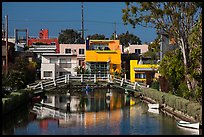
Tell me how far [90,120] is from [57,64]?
33.2m

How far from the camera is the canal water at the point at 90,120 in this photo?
21562mm

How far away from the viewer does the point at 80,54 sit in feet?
211

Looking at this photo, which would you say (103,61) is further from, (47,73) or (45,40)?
(45,40)

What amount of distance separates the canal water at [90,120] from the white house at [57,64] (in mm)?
19659

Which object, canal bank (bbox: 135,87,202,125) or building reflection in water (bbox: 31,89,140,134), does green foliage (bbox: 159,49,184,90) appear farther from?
building reflection in water (bbox: 31,89,140,134)

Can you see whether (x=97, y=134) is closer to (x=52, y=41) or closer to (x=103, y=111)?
(x=103, y=111)

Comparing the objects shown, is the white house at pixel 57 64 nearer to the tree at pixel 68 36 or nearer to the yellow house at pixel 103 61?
the yellow house at pixel 103 61

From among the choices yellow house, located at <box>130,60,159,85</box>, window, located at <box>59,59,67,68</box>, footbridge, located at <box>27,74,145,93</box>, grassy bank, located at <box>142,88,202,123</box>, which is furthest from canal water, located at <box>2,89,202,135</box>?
window, located at <box>59,59,67,68</box>

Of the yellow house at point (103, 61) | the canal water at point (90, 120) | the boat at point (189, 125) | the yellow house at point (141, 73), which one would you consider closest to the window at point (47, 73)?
the yellow house at point (103, 61)

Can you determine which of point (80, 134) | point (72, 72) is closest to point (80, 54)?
point (72, 72)

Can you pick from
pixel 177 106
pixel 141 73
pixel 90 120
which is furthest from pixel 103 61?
pixel 90 120

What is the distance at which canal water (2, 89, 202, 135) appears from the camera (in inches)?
849

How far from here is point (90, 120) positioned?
1035 inches

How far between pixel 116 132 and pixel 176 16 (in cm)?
731
